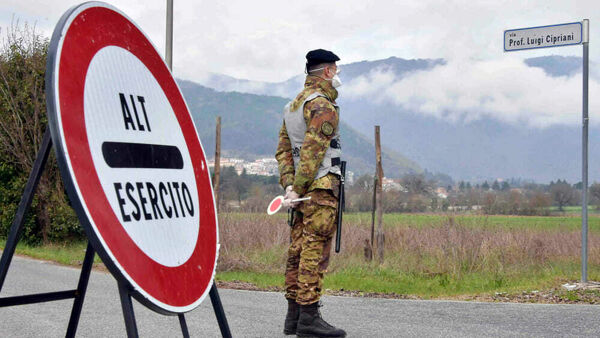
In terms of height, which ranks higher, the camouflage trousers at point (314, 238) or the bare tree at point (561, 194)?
the bare tree at point (561, 194)

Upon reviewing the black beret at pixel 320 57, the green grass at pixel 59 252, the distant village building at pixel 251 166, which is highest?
the black beret at pixel 320 57

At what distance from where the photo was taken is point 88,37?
2348 millimetres

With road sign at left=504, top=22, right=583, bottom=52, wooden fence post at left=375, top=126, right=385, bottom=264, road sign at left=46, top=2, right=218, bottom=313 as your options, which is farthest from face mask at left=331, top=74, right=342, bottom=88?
wooden fence post at left=375, top=126, right=385, bottom=264

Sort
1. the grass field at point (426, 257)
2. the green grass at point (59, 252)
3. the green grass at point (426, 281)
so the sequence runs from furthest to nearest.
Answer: the green grass at point (59, 252)
the grass field at point (426, 257)
the green grass at point (426, 281)

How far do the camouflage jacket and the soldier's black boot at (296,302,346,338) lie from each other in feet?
2.86

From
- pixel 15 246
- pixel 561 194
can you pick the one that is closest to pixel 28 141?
pixel 15 246

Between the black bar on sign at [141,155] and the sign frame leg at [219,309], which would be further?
the sign frame leg at [219,309]

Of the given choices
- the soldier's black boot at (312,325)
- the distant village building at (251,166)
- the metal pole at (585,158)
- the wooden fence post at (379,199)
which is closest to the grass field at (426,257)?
the wooden fence post at (379,199)

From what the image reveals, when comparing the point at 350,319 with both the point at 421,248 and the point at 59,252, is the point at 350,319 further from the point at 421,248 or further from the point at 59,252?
the point at 59,252

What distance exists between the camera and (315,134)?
5.27 m

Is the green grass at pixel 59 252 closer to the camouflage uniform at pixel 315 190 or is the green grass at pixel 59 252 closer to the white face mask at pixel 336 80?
the camouflage uniform at pixel 315 190

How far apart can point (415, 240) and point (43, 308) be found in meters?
8.35

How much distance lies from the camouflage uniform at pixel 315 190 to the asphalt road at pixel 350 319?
2.33 feet

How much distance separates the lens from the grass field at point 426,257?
9555 millimetres
